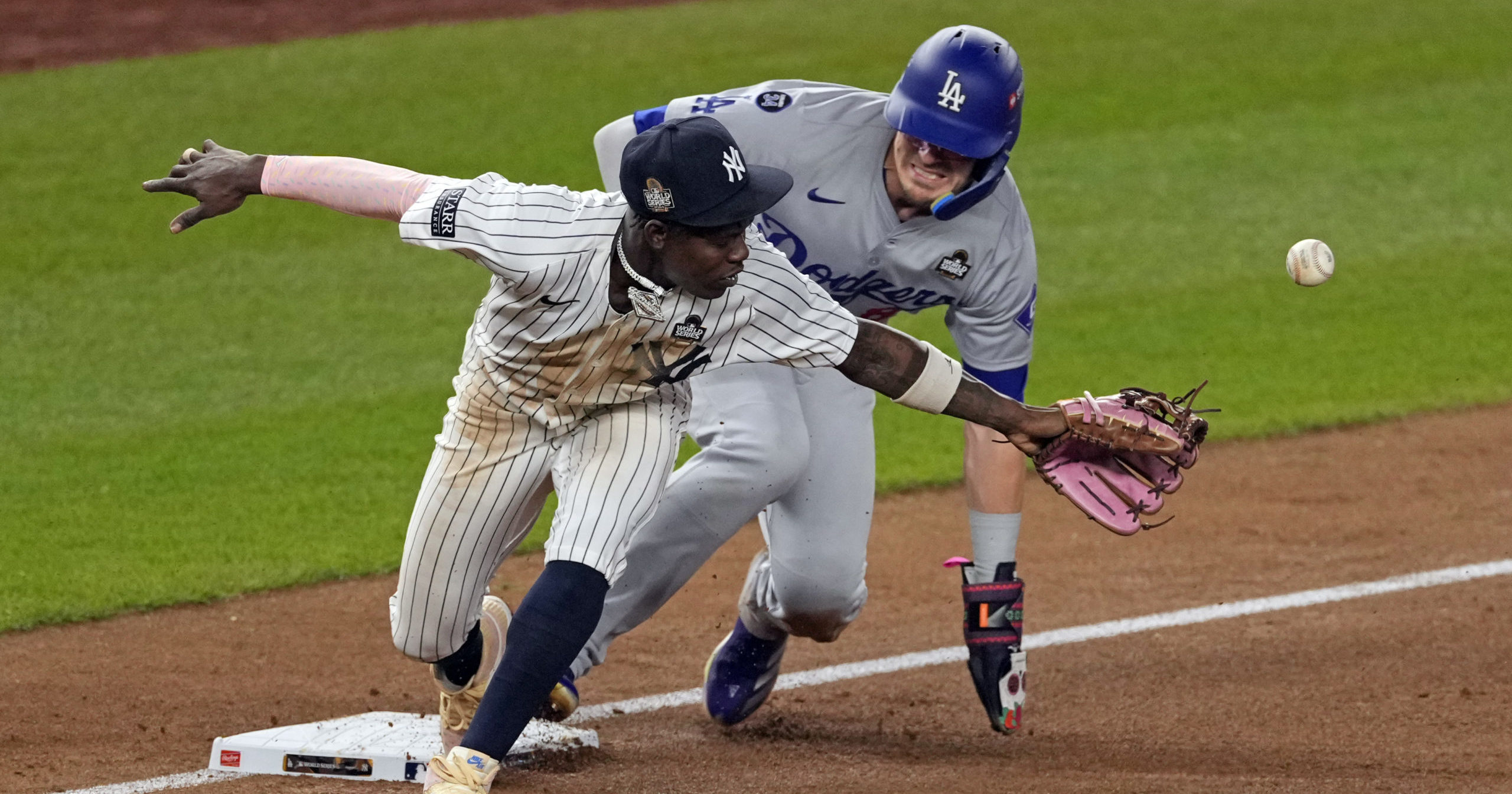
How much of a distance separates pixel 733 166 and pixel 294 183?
1.10m

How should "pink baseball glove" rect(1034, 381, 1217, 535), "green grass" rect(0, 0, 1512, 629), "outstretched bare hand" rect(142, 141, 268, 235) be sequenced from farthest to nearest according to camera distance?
"green grass" rect(0, 0, 1512, 629) → "pink baseball glove" rect(1034, 381, 1217, 535) → "outstretched bare hand" rect(142, 141, 268, 235)

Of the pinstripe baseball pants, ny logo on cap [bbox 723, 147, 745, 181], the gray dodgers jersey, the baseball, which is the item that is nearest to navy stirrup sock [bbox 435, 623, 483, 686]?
the pinstripe baseball pants

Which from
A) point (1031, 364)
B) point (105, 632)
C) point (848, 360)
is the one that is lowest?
point (1031, 364)

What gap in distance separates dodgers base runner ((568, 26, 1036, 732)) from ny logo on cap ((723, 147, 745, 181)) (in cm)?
98

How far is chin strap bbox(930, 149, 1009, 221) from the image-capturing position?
4.77 m

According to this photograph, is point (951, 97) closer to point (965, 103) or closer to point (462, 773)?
point (965, 103)

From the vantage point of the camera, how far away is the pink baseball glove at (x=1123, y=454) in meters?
4.50

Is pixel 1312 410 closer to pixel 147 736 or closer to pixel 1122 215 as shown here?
pixel 1122 215

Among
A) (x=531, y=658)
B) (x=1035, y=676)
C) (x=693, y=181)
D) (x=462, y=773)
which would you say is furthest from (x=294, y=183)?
(x=1035, y=676)

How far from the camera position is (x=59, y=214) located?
36.3ft

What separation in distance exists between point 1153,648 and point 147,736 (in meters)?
3.21

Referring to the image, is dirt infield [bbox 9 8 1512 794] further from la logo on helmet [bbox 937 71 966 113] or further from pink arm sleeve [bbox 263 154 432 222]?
la logo on helmet [bbox 937 71 966 113]

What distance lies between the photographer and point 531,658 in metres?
3.88

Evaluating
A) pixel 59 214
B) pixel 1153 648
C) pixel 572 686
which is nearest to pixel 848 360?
pixel 572 686
